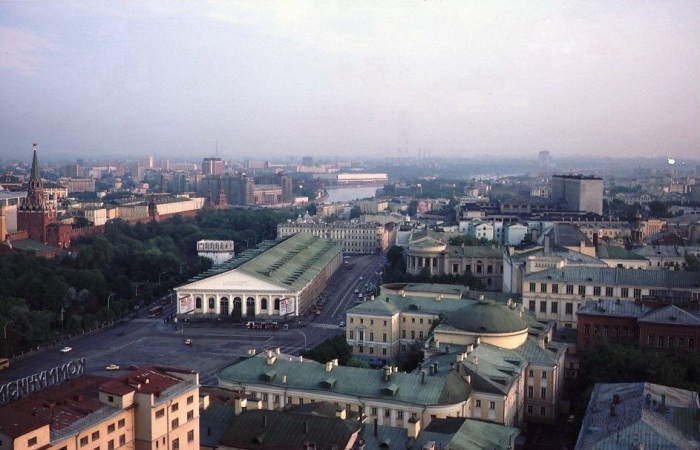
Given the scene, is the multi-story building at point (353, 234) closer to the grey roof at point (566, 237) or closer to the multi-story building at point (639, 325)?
the grey roof at point (566, 237)

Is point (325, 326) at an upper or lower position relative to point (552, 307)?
lower

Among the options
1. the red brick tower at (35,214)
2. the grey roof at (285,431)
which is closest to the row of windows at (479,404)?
the grey roof at (285,431)

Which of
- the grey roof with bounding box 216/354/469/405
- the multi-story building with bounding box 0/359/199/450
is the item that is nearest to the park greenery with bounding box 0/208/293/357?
the grey roof with bounding box 216/354/469/405

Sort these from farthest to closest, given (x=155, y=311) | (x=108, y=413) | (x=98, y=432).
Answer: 1. (x=155, y=311)
2. (x=108, y=413)
3. (x=98, y=432)

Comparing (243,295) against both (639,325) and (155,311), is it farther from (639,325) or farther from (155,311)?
(639,325)

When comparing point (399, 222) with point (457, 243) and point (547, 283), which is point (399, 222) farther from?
point (547, 283)

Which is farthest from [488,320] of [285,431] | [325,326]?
[325,326]

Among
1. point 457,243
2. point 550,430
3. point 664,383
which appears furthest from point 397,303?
point 457,243
